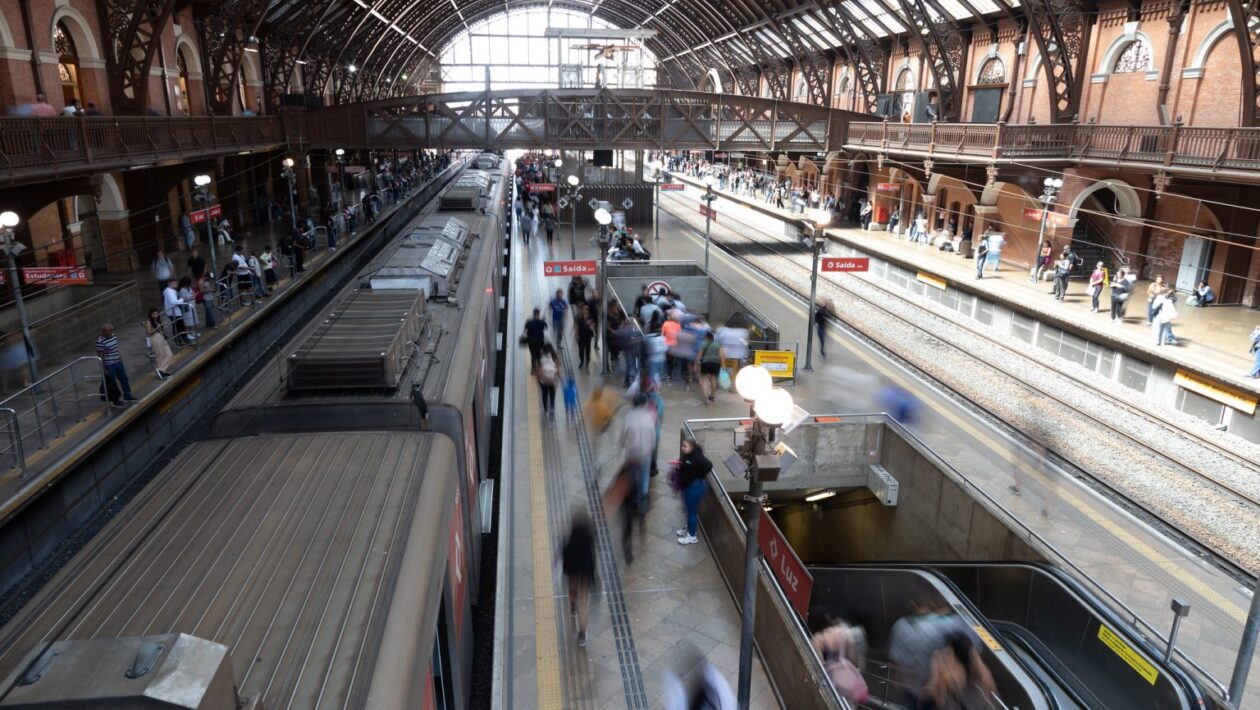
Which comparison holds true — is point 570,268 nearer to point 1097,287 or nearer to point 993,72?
point 1097,287

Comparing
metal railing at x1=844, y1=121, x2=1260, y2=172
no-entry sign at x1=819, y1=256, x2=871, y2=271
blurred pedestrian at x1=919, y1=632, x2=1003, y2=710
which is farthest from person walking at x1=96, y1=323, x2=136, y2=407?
metal railing at x1=844, y1=121, x2=1260, y2=172

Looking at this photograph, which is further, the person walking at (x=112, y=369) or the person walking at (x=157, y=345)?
the person walking at (x=157, y=345)

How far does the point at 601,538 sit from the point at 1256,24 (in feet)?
61.1

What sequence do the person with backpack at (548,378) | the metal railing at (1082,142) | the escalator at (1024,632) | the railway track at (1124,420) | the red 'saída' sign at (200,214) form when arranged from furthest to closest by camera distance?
the metal railing at (1082,142) < the red 'saída' sign at (200,214) < the person with backpack at (548,378) < the railway track at (1124,420) < the escalator at (1024,632)

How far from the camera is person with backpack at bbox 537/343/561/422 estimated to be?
12391 millimetres

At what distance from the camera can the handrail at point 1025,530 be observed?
6.96m

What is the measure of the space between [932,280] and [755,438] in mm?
21192

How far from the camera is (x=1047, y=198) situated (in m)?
21.3

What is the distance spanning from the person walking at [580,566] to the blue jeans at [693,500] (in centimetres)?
191

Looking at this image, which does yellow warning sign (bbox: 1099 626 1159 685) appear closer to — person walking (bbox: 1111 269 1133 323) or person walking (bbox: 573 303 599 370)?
person walking (bbox: 573 303 599 370)

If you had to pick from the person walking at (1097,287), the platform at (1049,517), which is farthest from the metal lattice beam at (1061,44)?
the platform at (1049,517)

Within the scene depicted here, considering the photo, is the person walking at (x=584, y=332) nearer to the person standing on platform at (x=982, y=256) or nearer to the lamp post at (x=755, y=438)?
the lamp post at (x=755, y=438)

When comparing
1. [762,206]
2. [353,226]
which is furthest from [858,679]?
[762,206]

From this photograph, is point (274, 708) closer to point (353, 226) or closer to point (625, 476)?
point (625, 476)
